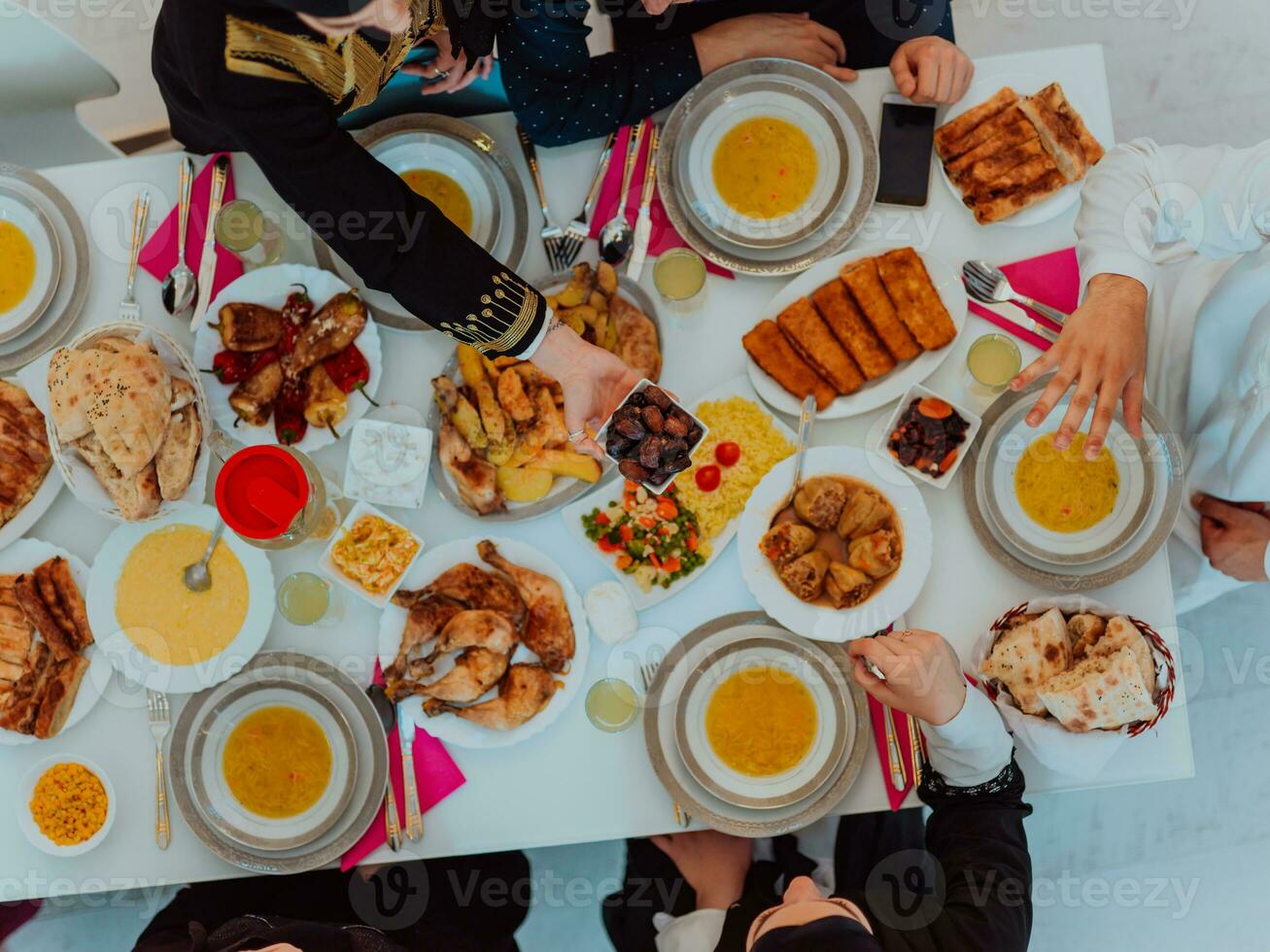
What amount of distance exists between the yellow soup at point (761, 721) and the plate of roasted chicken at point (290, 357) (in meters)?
1.02

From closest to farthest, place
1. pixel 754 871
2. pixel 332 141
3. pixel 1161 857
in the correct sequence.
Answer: pixel 332 141, pixel 754 871, pixel 1161 857

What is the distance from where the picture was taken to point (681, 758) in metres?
1.93

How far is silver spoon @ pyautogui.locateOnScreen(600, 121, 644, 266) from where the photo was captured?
2051mm

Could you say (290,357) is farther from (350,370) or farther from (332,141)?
(332,141)

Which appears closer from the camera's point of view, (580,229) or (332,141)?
(332,141)

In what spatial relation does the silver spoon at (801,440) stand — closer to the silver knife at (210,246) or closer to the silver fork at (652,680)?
the silver fork at (652,680)

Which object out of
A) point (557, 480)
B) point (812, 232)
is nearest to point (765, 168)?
point (812, 232)

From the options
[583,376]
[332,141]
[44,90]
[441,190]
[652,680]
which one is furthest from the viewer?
[44,90]

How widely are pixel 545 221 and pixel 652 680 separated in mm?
1059

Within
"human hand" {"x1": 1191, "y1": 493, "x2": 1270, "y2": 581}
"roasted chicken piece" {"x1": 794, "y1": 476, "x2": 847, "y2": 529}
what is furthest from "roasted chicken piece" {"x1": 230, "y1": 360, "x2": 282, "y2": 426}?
"human hand" {"x1": 1191, "y1": 493, "x2": 1270, "y2": 581}

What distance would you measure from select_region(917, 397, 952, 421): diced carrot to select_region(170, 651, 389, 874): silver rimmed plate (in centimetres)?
134

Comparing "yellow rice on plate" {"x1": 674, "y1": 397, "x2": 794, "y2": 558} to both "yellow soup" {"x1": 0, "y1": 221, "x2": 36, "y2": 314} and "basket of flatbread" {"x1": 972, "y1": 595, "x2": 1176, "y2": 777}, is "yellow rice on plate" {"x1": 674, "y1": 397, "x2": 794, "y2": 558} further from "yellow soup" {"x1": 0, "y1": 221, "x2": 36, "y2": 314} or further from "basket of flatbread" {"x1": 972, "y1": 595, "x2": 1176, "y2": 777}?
"yellow soup" {"x1": 0, "y1": 221, "x2": 36, "y2": 314}

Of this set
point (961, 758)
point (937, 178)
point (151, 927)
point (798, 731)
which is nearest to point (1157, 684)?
point (961, 758)

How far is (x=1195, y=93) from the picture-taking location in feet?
10.9
